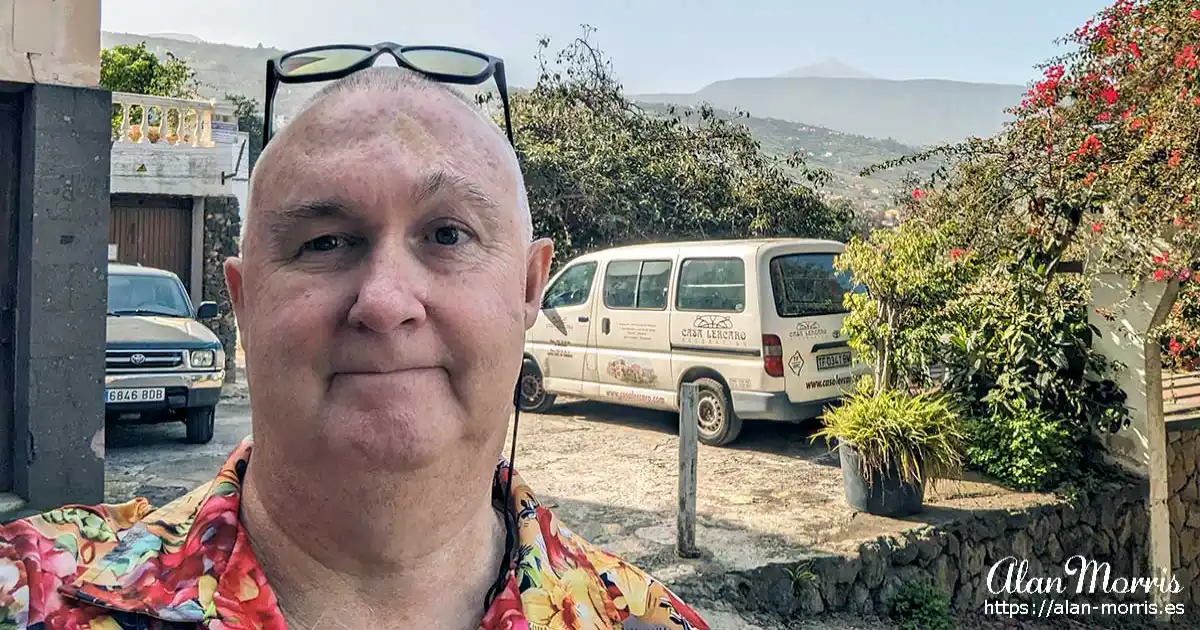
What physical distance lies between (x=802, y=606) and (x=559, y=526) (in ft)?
13.9

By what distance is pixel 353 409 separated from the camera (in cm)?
95

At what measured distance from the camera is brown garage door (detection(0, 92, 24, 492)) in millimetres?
5277

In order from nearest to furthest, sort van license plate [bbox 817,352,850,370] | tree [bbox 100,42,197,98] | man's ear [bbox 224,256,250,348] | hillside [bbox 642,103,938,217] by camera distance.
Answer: man's ear [bbox 224,256,250,348], van license plate [bbox 817,352,850,370], hillside [bbox 642,103,938,217], tree [bbox 100,42,197,98]

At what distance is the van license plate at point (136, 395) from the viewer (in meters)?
7.71

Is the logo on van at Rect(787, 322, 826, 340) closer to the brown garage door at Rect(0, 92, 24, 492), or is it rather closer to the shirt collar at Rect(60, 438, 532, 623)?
the brown garage door at Rect(0, 92, 24, 492)

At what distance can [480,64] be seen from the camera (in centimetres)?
126

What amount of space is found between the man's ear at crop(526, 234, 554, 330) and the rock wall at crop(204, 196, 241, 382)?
40.3 ft

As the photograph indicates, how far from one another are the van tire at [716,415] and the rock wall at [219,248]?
7.74 meters

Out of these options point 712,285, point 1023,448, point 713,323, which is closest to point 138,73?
point 712,285

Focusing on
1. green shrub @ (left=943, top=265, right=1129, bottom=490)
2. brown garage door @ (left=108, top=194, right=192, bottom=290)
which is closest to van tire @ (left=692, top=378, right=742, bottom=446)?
green shrub @ (left=943, top=265, right=1129, bottom=490)

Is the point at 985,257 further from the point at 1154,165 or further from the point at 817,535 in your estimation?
the point at 817,535

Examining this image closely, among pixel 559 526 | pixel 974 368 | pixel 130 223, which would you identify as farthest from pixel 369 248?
pixel 130 223

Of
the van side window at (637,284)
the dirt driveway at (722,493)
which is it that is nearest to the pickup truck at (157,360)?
the dirt driveway at (722,493)

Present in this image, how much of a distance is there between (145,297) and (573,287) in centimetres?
451
